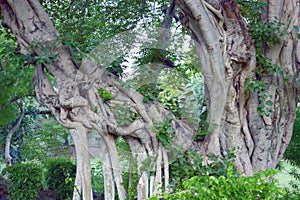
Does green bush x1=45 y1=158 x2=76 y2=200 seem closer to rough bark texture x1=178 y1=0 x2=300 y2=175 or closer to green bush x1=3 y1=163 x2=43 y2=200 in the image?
green bush x1=3 y1=163 x2=43 y2=200

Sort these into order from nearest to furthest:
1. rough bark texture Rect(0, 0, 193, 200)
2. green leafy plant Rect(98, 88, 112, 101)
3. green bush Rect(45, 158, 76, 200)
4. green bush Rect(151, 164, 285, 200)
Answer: green bush Rect(151, 164, 285, 200) → rough bark texture Rect(0, 0, 193, 200) → green leafy plant Rect(98, 88, 112, 101) → green bush Rect(45, 158, 76, 200)

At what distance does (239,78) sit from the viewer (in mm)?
3791

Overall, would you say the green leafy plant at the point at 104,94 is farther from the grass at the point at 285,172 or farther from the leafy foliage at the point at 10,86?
the leafy foliage at the point at 10,86

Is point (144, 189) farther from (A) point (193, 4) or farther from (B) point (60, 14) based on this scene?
(B) point (60, 14)

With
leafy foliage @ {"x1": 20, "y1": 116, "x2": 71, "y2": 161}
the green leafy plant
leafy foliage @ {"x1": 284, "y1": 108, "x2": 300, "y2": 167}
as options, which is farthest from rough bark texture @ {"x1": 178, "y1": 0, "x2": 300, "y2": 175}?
leafy foliage @ {"x1": 20, "y1": 116, "x2": 71, "y2": 161}

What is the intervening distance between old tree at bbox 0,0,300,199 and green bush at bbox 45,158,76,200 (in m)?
2.23

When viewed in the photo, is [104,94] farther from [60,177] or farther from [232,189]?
[60,177]

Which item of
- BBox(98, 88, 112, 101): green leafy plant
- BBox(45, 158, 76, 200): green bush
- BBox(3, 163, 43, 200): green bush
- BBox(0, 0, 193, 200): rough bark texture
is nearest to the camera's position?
BBox(0, 0, 193, 200): rough bark texture

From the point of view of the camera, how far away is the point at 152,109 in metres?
3.69

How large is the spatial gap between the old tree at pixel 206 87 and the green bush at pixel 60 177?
2.23 m

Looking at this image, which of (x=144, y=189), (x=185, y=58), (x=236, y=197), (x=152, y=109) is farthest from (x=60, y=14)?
(x=236, y=197)

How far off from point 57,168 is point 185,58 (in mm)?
2652

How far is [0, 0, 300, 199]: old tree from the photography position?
349 cm

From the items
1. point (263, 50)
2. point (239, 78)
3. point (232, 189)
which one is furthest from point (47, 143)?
point (232, 189)
